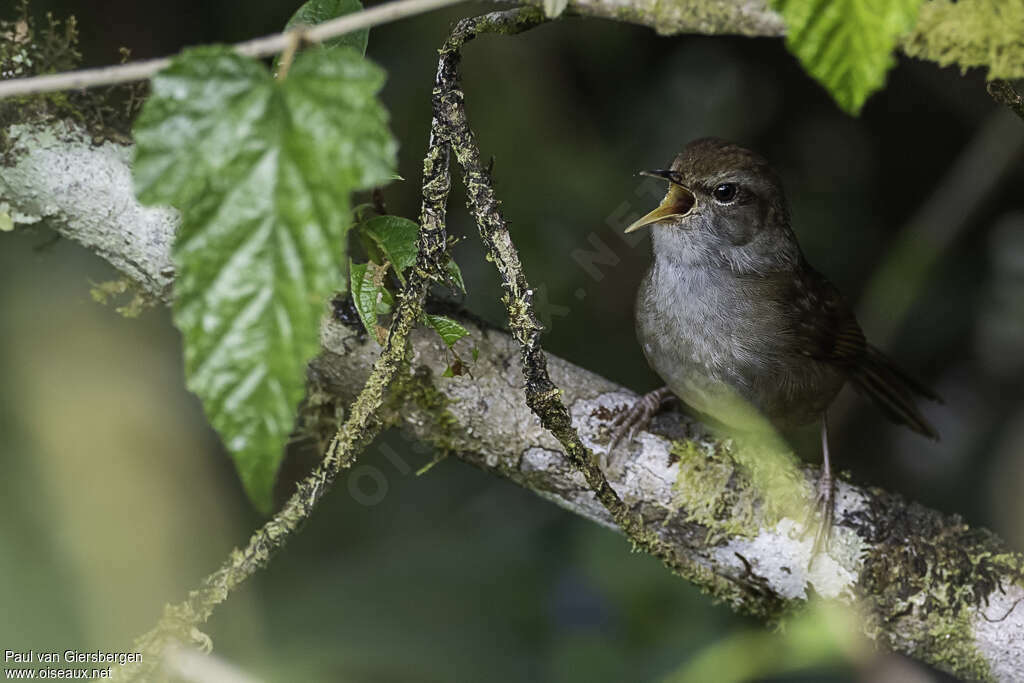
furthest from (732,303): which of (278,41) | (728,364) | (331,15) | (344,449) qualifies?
(278,41)

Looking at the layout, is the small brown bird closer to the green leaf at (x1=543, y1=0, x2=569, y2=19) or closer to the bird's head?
the bird's head

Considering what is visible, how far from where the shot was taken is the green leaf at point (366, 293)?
245 cm

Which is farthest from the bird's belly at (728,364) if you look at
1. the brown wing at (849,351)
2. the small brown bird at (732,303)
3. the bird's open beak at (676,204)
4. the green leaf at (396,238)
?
the green leaf at (396,238)

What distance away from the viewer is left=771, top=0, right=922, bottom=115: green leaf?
1.44 metres

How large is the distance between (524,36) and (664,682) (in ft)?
9.69

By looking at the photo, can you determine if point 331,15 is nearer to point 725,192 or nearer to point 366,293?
point 366,293

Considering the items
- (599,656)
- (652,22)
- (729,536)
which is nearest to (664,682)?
(599,656)

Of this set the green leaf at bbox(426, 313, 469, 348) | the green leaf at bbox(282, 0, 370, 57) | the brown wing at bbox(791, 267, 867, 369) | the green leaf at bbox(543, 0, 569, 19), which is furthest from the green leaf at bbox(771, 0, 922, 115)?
the brown wing at bbox(791, 267, 867, 369)

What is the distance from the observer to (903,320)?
454 cm

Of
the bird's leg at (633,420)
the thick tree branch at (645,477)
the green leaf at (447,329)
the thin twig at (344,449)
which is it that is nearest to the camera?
the thin twig at (344,449)

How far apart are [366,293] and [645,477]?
3.53 ft

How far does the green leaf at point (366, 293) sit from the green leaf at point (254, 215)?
3.40ft

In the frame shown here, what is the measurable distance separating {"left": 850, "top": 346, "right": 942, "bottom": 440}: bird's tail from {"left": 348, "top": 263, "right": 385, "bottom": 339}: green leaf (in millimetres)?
2435

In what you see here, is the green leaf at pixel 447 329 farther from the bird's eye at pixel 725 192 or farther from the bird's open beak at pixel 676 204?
the bird's eye at pixel 725 192
